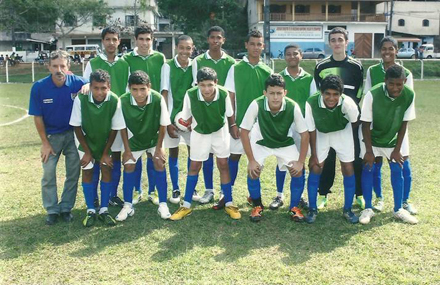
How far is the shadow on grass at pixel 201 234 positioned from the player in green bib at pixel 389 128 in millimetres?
269

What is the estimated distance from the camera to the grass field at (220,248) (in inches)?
132

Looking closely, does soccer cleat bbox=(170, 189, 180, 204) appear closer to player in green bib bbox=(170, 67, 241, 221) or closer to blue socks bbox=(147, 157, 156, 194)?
blue socks bbox=(147, 157, 156, 194)

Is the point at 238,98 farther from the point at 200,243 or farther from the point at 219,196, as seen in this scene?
the point at 200,243

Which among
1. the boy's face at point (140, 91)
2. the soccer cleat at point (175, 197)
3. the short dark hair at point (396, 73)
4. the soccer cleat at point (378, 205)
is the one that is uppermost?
the short dark hair at point (396, 73)

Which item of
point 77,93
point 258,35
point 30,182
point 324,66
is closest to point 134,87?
point 77,93

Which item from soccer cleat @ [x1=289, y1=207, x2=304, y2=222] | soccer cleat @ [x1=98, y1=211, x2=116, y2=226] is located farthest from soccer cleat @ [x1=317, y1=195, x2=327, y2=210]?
soccer cleat @ [x1=98, y1=211, x2=116, y2=226]

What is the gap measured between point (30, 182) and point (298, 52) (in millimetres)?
4068

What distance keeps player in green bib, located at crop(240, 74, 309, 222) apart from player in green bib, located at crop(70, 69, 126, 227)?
1383 mm

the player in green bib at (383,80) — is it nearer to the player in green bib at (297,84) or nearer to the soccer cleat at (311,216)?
the player in green bib at (297,84)

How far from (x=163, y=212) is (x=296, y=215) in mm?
1421

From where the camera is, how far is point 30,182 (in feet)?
20.0

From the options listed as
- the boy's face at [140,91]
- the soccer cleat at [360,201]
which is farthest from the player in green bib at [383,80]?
the boy's face at [140,91]

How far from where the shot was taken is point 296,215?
4.52m

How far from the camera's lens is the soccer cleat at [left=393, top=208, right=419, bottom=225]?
14.4 ft
